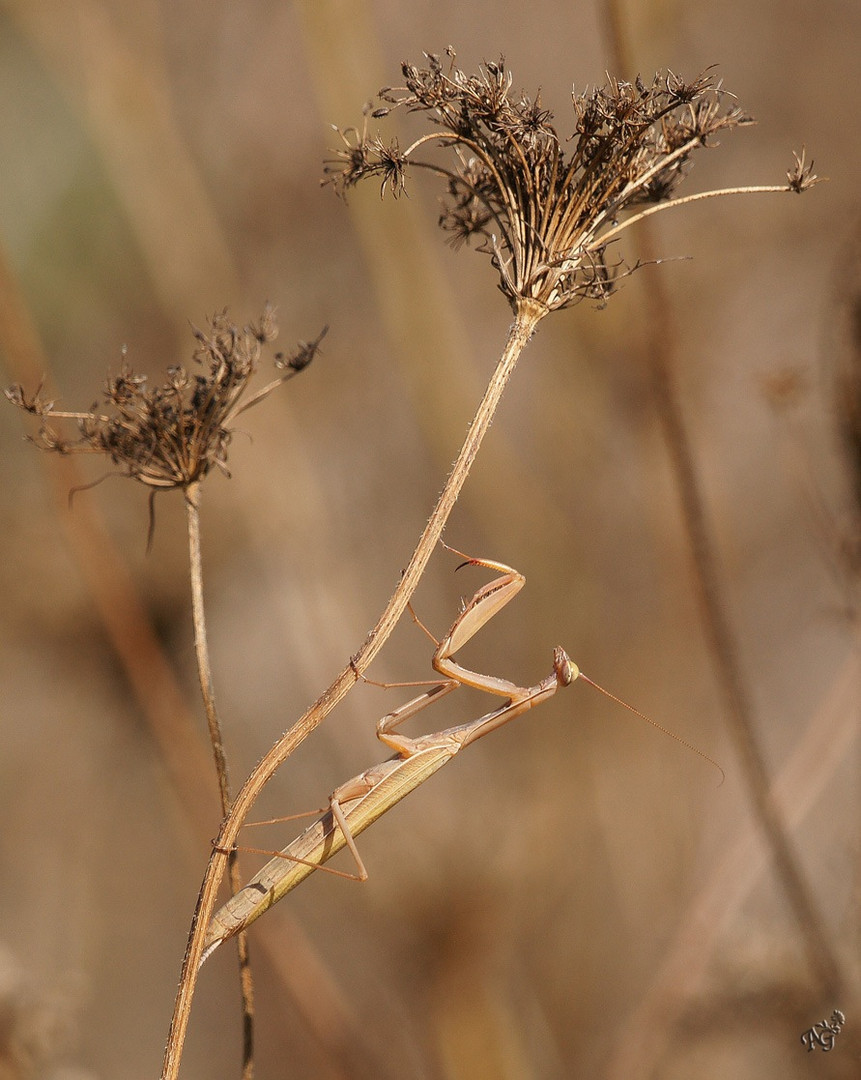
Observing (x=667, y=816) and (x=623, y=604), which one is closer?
(x=667, y=816)

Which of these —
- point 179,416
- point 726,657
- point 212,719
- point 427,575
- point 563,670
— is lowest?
point 726,657

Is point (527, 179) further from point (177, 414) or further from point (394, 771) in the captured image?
point (394, 771)

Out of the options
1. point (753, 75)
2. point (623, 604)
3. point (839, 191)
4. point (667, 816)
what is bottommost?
point (667, 816)

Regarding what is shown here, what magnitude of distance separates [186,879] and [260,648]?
1.02 meters

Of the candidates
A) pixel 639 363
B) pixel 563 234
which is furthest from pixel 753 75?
pixel 563 234

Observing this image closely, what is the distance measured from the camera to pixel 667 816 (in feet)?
9.57

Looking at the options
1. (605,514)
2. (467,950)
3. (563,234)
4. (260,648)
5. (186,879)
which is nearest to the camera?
(563,234)

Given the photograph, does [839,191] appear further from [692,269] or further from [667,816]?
[667,816]

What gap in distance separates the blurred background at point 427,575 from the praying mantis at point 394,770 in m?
0.93

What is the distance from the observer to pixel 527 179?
35.2 inches

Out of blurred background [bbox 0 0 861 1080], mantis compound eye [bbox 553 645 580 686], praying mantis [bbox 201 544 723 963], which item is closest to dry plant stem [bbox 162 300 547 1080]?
praying mantis [bbox 201 544 723 963]

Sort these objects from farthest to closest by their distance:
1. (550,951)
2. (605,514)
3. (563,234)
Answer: (605,514), (550,951), (563,234)

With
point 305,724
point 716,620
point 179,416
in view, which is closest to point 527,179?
point 179,416

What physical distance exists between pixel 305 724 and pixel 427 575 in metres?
2.43
